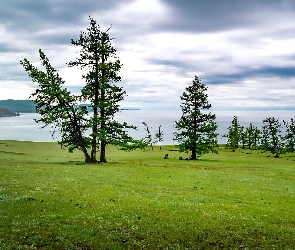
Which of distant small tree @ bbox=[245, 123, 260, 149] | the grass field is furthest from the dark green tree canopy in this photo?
distant small tree @ bbox=[245, 123, 260, 149]

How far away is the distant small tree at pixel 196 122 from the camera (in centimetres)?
6394

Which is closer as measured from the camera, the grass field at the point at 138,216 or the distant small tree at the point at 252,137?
the grass field at the point at 138,216

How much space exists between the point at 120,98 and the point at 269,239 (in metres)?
34.4

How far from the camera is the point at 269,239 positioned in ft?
44.0

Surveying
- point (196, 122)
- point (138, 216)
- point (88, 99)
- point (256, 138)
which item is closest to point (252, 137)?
point (256, 138)

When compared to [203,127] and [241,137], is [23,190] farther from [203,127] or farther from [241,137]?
[241,137]

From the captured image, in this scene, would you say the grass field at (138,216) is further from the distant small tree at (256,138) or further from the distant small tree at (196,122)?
the distant small tree at (256,138)

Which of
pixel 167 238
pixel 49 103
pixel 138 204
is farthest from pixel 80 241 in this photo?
pixel 49 103

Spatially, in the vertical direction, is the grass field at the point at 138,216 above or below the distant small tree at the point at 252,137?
below

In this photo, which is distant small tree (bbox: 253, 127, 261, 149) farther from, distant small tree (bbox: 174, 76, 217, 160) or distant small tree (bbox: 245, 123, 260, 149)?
distant small tree (bbox: 174, 76, 217, 160)

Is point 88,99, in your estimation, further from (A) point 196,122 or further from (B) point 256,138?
(B) point 256,138

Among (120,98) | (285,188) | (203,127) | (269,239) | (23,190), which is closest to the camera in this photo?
(269,239)

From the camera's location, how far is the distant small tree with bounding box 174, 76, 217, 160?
63.9 meters

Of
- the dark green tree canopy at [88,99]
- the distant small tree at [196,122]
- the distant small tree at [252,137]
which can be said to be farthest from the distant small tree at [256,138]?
the dark green tree canopy at [88,99]
